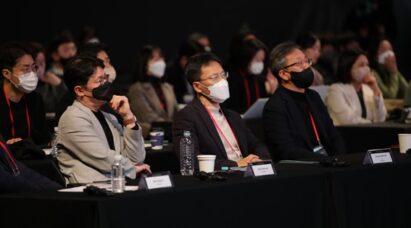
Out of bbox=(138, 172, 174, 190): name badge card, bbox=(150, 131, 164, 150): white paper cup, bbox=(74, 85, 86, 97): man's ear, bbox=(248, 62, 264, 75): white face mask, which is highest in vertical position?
bbox=(248, 62, 264, 75): white face mask

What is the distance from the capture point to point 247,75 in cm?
820

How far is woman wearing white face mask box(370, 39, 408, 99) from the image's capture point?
8.84 metres

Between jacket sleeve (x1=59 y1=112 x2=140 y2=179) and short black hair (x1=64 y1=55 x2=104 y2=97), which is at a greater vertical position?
short black hair (x1=64 y1=55 x2=104 y2=97)

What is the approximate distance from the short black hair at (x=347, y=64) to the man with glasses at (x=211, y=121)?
221cm

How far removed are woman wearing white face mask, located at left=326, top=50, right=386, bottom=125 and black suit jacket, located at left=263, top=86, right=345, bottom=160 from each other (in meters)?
1.57

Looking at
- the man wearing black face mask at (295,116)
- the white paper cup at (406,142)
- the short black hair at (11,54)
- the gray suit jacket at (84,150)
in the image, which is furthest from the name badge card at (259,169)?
the short black hair at (11,54)

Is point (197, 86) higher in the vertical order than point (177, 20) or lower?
lower

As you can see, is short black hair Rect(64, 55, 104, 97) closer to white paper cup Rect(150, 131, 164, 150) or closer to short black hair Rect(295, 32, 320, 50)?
white paper cup Rect(150, 131, 164, 150)

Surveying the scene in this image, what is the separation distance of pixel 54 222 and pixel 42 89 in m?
4.45

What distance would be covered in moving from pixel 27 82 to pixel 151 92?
7.99ft

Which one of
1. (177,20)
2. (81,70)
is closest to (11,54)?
(81,70)

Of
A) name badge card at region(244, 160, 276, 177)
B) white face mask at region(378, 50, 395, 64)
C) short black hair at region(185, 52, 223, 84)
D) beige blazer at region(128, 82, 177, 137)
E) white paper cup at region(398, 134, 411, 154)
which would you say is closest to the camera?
name badge card at region(244, 160, 276, 177)

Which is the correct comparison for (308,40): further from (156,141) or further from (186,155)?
(186,155)

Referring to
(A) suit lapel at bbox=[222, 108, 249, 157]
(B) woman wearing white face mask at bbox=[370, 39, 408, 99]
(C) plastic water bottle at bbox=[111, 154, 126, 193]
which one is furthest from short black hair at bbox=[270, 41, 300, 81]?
(B) woman wearing white face mask at bbox=[370, 39, 408, 99]
